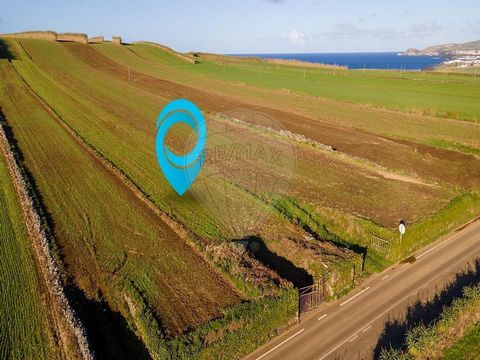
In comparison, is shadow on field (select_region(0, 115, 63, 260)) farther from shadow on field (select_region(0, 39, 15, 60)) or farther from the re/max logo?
shadow on field (select_region(0, 39, 15, 60))

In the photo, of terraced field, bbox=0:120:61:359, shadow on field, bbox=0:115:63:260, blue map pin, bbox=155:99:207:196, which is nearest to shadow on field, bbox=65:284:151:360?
terraced field, bbox=0:120:61:359

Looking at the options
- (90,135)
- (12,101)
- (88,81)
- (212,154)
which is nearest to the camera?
(212,154)

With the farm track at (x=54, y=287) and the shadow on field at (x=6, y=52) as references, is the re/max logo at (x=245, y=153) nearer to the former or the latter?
the farm track at (x=54, y=287)

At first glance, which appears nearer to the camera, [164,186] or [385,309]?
[385,309]

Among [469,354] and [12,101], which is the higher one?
[12,101]

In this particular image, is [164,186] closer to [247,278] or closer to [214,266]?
[214,266]

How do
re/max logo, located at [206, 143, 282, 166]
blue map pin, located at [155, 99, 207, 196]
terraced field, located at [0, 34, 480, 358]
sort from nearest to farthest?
terraced field, located at [0, 34, 480, 358] < blue map pin, located at [155, 99, 207, 196] < re/max logo, located at [206, 143, 282, 166]

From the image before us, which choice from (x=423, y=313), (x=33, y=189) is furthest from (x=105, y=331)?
(x=33, y=189)

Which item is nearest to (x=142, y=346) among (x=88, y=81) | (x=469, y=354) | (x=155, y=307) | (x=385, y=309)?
(x=155, y=307)
